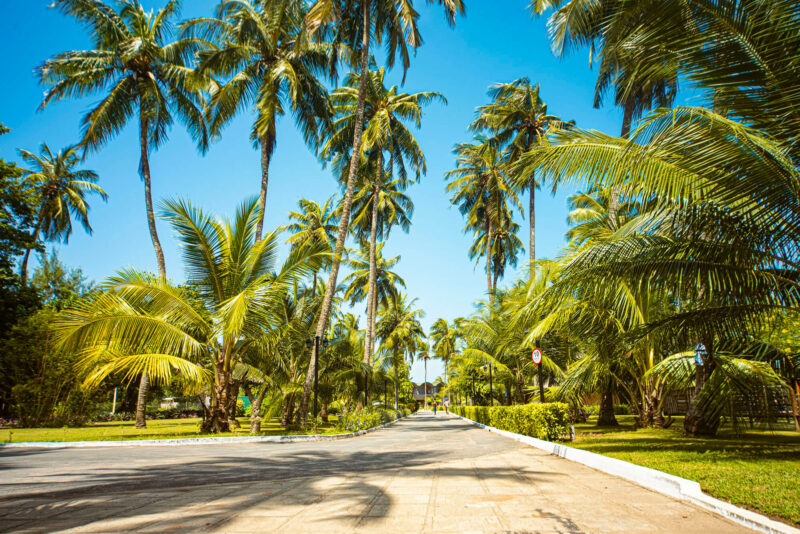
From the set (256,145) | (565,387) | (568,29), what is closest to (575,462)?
(565,387)

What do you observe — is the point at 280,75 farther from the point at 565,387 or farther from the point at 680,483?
the point at 680,483

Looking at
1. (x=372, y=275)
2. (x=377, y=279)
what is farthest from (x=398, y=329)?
(x=372, y=275)

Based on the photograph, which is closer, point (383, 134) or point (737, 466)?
point (737, 466)

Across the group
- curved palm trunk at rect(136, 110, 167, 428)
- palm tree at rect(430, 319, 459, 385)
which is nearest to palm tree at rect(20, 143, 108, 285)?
curved palm trunk at rect(136, 110, 167, 428)

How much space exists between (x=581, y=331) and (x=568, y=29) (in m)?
13.1

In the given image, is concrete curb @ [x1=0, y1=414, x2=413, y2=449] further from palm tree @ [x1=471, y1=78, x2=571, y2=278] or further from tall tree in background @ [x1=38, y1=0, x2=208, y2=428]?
palm tree @ [x1=471, y1=78, x2=571, y2=278]

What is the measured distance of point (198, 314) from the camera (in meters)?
13.4

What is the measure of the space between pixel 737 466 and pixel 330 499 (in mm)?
6136

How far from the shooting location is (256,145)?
72.3 feet

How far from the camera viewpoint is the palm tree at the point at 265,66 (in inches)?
699

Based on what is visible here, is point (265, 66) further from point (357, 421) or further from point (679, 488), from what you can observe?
point (679, 488)

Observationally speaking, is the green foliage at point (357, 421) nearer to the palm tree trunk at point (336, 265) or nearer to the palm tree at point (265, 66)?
the palm tree trunk at point (336, 265)

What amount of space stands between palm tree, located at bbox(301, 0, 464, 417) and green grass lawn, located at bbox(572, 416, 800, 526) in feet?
34.8

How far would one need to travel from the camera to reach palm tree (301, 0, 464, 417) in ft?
54.9
